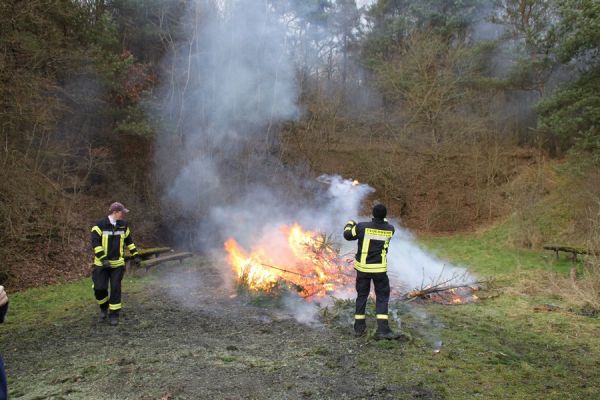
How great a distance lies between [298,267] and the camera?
9227 mm

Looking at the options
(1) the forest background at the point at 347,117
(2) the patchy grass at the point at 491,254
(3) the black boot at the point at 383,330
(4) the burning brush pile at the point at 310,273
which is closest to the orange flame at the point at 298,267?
(4) the burning brush pile at the point at 310,273

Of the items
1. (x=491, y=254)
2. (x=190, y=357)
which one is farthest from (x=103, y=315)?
(x=491, y=254)

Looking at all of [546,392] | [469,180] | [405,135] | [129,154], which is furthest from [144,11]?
[546,392]

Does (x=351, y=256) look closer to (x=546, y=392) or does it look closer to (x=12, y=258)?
(x=546, y=392)

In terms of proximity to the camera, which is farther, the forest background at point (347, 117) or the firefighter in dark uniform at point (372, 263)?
the forest background at point (347, 117)

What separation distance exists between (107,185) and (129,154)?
5.05 ft

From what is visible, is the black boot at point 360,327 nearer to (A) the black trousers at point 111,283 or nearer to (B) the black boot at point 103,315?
(A) the black trousers at point 111,283

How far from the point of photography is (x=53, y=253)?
487 inches

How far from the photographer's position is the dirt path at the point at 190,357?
4.74 m

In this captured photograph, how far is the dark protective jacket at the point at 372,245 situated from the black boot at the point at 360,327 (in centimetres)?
74

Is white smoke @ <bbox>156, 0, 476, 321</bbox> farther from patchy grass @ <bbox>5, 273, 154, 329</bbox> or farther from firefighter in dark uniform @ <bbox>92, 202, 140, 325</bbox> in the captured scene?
firefighter in dark uniform @ <bbox>92, 202, 140, 325</bbox>

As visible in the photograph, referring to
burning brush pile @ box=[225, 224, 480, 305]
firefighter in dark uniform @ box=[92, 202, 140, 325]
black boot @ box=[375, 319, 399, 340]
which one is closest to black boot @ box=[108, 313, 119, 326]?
firefighter in dark uniform @ box=[92, 202, 140, 325]

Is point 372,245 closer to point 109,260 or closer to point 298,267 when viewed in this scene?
point 298,267

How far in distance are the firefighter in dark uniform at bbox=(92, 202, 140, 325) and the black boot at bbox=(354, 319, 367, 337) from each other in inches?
146
